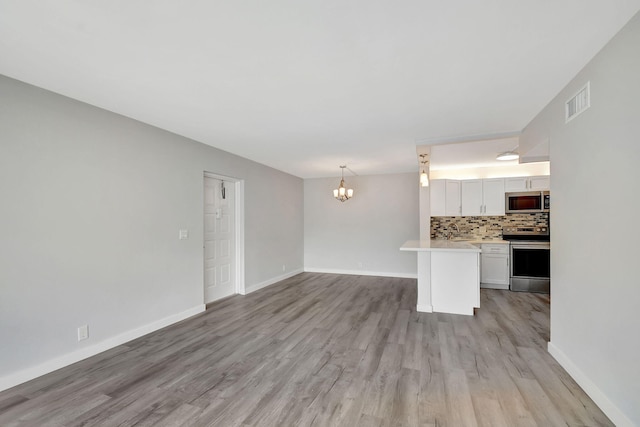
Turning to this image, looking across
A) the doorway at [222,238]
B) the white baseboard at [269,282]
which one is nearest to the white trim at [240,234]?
the doorway at [222,238]

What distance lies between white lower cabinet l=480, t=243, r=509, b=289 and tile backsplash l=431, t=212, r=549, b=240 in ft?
1.97

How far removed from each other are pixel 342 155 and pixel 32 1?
3.92 metres

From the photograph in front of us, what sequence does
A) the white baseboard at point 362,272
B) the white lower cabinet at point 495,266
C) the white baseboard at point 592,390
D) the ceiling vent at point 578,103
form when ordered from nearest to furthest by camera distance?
the white baseboard at point 592,390, the ceiling vent at point 578,103, the white lower cabinet at point 495,266, the white baseboard at point 362,272

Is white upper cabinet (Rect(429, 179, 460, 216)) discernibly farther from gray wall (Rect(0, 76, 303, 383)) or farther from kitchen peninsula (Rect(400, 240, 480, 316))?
gray wall (Rect(0, 76, 303, 383))

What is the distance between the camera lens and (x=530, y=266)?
526 cm

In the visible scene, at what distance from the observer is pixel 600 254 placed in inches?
78.0

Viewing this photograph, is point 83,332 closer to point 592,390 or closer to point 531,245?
point 592,390

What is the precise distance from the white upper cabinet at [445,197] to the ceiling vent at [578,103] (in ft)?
11.9

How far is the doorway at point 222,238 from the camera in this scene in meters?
4.53

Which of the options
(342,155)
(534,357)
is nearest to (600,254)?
(534,357)

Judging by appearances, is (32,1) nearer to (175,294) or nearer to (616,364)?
(175,294)

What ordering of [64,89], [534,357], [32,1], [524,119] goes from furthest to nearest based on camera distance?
[524,119]
[534,357]
[64,89]
[32,1]

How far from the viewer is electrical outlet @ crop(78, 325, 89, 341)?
2724mm

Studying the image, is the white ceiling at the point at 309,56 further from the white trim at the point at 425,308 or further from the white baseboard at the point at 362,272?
the white baseboard at the point at 362,272
